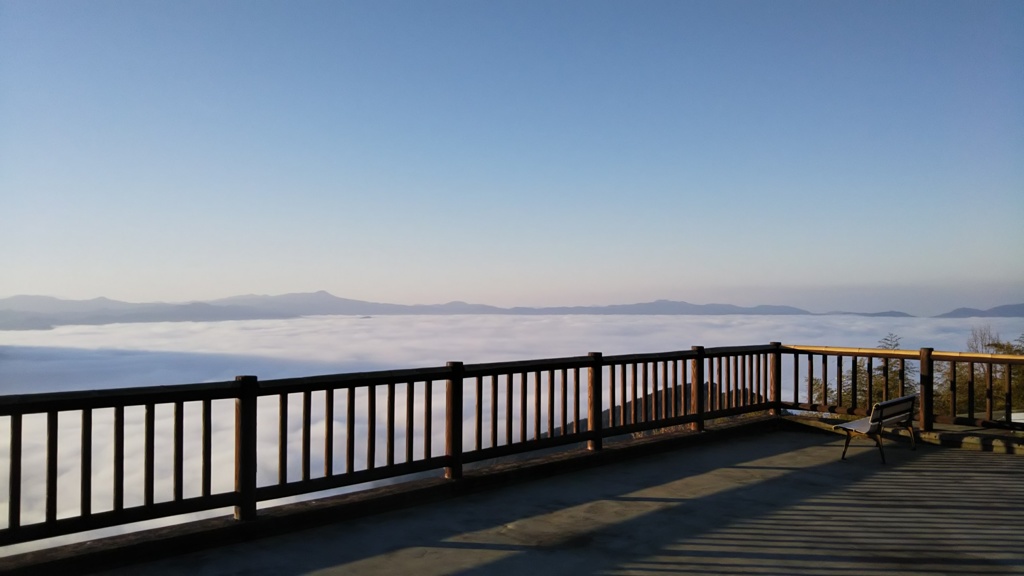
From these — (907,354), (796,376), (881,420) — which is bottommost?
(881,420)

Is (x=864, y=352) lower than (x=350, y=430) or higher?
higher

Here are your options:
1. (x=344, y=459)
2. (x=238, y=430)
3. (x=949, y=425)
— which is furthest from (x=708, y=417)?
(x=238, y=430)

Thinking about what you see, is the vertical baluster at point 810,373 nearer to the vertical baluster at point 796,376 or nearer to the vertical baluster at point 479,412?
the vertical baluster at point 796,376

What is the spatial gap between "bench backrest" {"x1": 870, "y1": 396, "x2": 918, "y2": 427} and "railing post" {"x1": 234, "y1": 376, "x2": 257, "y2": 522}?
572 centimetres

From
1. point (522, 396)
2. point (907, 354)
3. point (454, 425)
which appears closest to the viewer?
point (454, 425)

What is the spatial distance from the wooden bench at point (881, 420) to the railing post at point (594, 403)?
2499mm

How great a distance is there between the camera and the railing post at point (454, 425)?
616 centimetres

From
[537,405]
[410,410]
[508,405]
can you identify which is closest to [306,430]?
[410,410]

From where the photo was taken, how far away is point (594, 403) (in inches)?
293

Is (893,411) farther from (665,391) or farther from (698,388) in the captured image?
(665,391)

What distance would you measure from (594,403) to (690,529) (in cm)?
245

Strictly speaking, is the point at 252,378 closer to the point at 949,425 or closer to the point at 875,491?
the point at 875,491

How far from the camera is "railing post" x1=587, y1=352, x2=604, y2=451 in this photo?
24.4ft

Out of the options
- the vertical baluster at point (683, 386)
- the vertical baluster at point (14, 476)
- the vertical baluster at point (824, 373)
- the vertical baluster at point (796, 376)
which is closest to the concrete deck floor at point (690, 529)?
the vertical baluster at point (14, 476)
